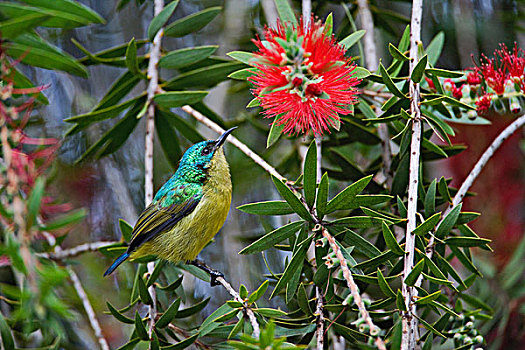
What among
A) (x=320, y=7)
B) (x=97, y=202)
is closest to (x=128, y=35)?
(x=97, y=202)

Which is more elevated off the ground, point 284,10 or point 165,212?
point 284,10

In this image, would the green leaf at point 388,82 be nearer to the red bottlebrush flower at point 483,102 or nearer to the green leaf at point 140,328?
the red bottlebrush flower at point 483,102

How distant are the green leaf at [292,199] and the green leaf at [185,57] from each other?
0.81 meters

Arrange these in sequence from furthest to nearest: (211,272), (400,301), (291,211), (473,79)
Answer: (211,272)
(473,79)
(291,211)
(400,301)

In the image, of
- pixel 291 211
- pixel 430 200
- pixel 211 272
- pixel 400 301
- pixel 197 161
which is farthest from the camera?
pixel 197 161

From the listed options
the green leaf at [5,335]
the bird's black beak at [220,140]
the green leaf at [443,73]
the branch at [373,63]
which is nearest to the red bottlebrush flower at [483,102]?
the green leaf at [443,73]

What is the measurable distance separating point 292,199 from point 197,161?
2.91 feet

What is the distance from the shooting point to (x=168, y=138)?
2.28 m

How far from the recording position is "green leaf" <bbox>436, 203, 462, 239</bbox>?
1.49m

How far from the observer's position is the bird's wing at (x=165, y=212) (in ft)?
6.63

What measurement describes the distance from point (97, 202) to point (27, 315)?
2430 millimetres

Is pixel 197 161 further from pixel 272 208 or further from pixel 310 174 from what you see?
pixel 310 174

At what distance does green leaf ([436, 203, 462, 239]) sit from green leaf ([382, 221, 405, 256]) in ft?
0.59

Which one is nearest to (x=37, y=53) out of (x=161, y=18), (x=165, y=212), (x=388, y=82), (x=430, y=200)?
(x=161, y=18)
